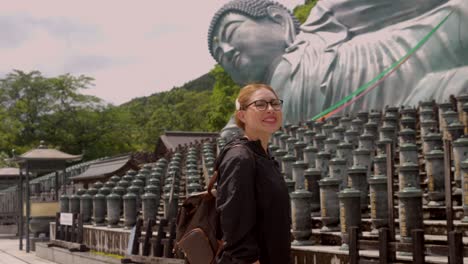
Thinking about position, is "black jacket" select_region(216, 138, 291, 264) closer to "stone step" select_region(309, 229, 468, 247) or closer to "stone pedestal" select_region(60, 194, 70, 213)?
"stone step" select_region(309, 229, 468, 247)

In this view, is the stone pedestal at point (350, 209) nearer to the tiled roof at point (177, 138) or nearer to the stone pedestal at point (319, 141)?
the stone pedestal at point (319, 141)

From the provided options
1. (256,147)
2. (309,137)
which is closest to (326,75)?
(309,137)

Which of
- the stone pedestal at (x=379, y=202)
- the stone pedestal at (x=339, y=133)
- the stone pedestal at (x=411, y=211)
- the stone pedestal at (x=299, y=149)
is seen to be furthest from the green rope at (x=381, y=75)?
the stone pedestal at (x=411, y=211)

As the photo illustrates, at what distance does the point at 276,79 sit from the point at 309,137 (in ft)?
24.7

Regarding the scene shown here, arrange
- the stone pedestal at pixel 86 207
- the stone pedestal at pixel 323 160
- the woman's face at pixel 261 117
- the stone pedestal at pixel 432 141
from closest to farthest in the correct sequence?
the woman's face at pixel 261 117 → the stone pedestal at pixel 432 141 → the stone pedestal at pixel 323 160 → the stone pedestal at pixel 86 207

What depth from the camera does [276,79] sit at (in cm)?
2047

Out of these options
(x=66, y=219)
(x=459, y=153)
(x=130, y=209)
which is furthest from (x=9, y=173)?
(x=459, y=153)

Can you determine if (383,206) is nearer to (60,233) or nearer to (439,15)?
(60,233)

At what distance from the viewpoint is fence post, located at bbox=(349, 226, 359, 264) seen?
587cm

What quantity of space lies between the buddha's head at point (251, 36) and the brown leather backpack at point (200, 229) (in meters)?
18.4

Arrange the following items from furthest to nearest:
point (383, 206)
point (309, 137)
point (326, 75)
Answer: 1. point (326, 75)
2. point (309, 137)
3. point (383, 206)

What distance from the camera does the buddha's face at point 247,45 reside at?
865 inches

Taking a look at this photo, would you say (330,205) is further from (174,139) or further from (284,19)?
(174,139)

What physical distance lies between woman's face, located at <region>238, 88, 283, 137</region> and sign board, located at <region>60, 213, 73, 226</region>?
455 inches
